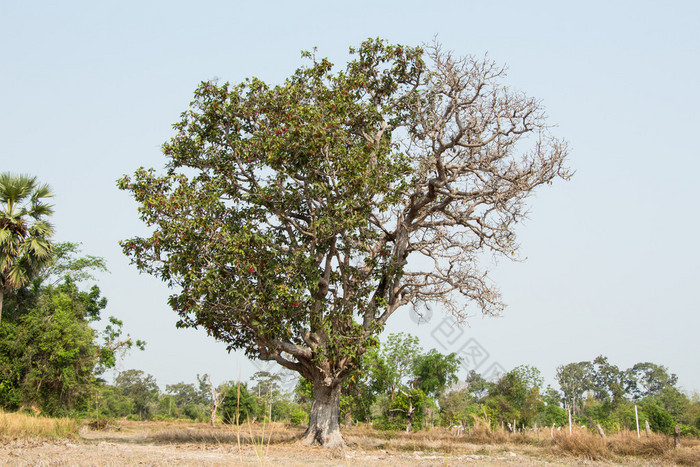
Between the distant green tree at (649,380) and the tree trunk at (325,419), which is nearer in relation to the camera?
the tree trunk at (325,419)

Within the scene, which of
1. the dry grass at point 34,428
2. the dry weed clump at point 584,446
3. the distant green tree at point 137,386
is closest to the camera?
the dry weed clump at point 584,446

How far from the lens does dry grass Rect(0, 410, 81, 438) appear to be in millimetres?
14102

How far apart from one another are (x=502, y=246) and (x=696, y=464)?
7.12 metres

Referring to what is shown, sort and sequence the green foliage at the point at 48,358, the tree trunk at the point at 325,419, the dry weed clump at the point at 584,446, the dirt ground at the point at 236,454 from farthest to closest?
1. the green foliage at the point at 48,358
2. the tree trunk at the point at 325,419
3. the dry weed clump at the point at 584,446
4. the dirt ground at the point at 236,454

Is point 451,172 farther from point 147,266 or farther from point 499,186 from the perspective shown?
point 147,266

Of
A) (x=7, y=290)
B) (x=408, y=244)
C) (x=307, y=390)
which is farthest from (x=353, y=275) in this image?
(x=307, y=390)

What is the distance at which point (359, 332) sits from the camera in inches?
574

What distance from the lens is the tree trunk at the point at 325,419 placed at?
50.7 feet

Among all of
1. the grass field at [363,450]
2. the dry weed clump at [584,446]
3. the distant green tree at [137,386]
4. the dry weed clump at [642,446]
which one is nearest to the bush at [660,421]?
the grass field at [363,450]

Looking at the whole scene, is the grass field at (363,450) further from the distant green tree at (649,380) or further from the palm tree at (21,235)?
the distant green tree at (649,380)

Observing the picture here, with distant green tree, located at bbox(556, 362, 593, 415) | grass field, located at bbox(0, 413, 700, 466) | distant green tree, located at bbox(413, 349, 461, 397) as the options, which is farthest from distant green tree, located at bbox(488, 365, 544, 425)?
distant green tree, located at bbox(556, 362, 593, 415)

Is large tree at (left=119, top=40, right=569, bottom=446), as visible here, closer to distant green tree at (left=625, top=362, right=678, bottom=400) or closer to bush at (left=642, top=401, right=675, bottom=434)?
bush at (left=642, top=401, right=675, bottom=434)

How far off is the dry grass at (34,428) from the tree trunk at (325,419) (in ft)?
23.1

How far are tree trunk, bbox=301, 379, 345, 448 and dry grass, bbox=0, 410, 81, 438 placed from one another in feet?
23.1
